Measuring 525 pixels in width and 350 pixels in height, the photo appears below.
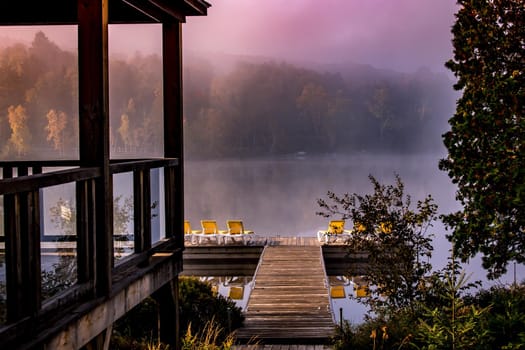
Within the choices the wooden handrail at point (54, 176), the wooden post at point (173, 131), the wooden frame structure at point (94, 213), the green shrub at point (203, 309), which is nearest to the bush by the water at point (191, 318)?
the green shrub at point (203, 309)

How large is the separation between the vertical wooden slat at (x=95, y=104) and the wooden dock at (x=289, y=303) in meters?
3.98

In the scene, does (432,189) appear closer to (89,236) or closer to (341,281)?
(341,281)

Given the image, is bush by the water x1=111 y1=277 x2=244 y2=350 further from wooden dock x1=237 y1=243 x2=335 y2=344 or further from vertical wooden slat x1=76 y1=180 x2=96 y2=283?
vertical wooden slat x1=76 y1=180 x2=96 y2=283

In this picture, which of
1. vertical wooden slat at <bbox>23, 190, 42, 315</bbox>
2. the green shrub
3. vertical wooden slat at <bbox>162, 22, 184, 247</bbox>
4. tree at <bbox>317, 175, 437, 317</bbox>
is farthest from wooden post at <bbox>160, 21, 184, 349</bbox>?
vertical wooden slat at <bbox>23, 190, 42, 315</bbox>

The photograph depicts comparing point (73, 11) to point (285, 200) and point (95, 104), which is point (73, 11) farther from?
point (285, 200)

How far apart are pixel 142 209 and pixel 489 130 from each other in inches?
240

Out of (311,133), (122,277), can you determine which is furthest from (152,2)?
(311,133)

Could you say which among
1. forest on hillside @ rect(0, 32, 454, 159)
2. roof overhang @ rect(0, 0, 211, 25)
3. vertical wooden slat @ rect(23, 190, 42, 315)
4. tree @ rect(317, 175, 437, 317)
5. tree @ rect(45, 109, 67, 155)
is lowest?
tree @ rect(317, 175, 437, 317)

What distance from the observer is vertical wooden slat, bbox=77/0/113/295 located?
5.54m

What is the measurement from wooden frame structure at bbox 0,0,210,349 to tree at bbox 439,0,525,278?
180 inches

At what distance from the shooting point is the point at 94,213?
547cm

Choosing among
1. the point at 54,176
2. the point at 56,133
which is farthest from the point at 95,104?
the point at 56,133

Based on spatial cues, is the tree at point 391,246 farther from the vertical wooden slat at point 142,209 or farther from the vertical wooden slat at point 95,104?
the vertical wooden slat at point 95,104

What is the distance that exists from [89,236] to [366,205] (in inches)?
259
